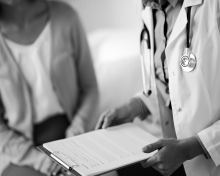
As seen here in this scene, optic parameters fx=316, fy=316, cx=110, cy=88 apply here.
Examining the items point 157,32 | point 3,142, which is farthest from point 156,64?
point 3,142

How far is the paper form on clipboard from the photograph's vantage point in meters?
0.90

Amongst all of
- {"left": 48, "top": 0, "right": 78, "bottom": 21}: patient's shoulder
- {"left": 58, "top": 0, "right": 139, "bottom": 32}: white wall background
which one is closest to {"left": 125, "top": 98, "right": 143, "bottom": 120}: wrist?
{"left": 48, "top": 0, "right": 78, "bottom": 21}: patient's shoulder

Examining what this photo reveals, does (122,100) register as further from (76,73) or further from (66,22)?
(66,22)

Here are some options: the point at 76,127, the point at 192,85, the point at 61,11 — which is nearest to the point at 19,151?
the point at 76,127

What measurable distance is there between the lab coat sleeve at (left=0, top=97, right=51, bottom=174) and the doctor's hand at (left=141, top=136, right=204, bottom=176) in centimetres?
55

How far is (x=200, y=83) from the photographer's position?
954 millimetres

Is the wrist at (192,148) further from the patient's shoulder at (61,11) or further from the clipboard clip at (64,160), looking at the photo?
the patient's shoulder at (61,11)

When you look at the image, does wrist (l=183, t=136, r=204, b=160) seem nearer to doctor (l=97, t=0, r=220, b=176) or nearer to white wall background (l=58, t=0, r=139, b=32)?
doctor (l=97, t=0, r=220, b=176)

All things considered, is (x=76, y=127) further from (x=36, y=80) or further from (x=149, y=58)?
(x=149, y=58)

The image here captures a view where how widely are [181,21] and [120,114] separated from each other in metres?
0.44

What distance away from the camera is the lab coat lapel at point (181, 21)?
0.97 meters

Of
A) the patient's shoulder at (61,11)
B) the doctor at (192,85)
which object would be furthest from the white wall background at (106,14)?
the doctor at (192,85)

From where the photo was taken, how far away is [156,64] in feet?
3.85

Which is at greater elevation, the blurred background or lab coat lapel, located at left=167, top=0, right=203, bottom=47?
lab coat lapel, located at left=167, top=0, right=203, bottom=47
